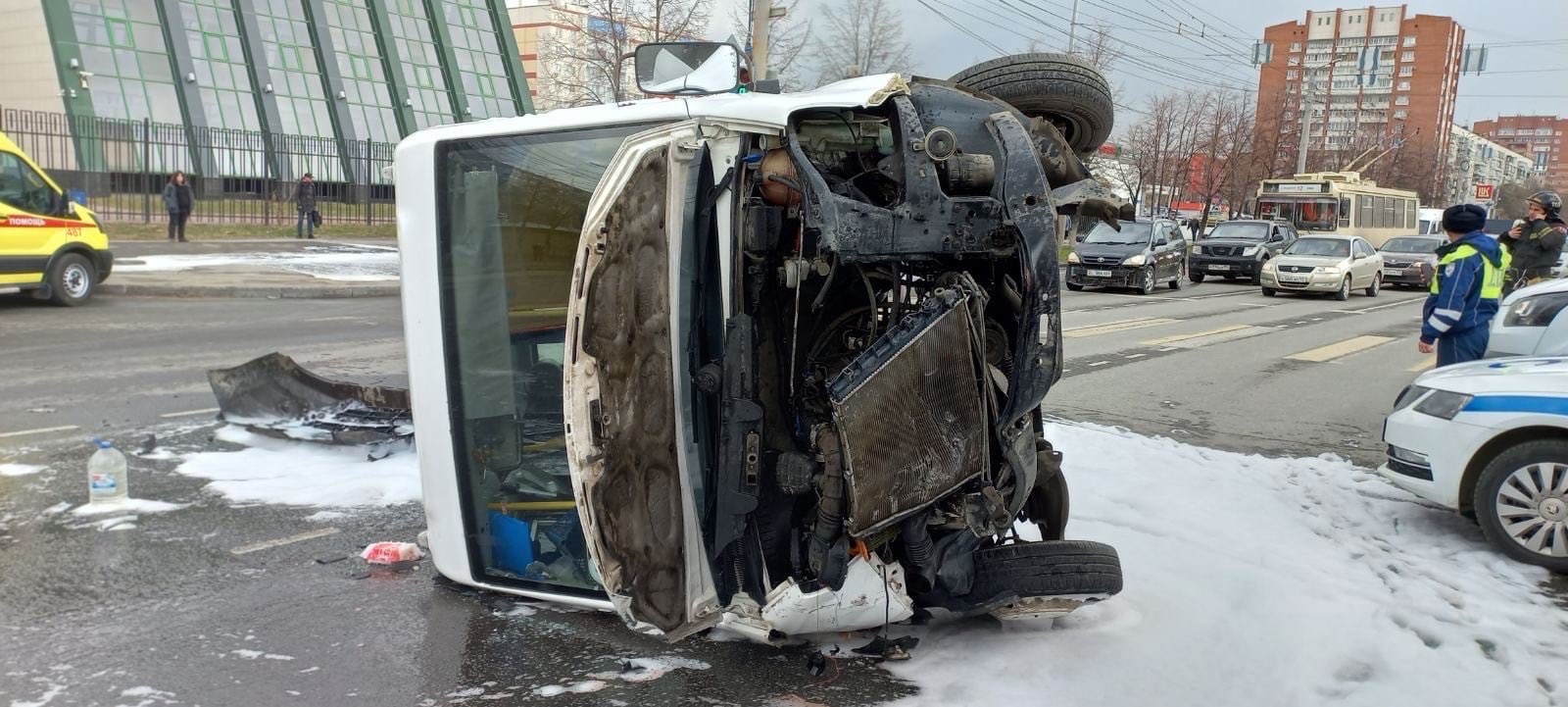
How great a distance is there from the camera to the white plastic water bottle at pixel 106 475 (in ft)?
16.8

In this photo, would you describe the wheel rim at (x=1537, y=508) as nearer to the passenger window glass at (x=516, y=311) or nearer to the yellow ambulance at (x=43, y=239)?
the passenger window glass at (x=516, y=311)

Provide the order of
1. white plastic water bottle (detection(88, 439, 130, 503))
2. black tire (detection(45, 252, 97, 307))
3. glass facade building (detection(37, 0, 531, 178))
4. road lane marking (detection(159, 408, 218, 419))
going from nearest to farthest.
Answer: white plastic water bottle (detection(88, 439, 130, 503)), road lane marking (detection(159, 408, 218, 419)), black tire (detection(45, 252, 97, 307)), glass facade building (detection(37, 0, 531, 178))

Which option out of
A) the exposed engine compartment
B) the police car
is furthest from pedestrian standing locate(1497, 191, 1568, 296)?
the exposed engine compartment

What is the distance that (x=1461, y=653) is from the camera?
12.7 ft

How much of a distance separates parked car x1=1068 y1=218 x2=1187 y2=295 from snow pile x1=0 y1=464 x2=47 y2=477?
1946 cm

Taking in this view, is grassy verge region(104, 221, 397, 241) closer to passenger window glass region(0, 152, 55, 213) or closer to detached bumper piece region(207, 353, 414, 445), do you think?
passenger window glass region(0, 152, 55, 213)

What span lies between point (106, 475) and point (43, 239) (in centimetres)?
985

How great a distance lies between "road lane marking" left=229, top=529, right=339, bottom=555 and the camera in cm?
462

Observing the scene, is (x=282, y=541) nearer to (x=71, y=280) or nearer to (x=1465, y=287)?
(x=1465, y=287)

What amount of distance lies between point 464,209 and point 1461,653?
3.98 meters

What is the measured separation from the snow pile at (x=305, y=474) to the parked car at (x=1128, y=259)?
60.1 feet

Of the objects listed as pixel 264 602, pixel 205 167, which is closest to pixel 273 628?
pixel 264 602

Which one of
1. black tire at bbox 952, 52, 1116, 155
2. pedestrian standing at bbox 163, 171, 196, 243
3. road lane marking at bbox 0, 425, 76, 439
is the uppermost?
black tire at bbox 952, 52, 1116, 155

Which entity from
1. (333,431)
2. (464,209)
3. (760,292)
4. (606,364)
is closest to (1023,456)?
(760,292)
